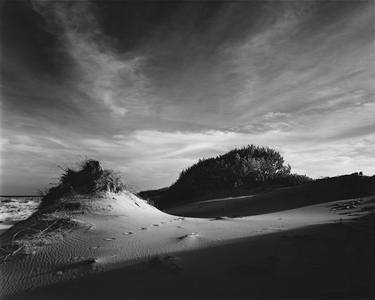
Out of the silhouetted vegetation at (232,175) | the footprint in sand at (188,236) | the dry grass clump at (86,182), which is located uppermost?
the silhouetted vegetation at (232,175)

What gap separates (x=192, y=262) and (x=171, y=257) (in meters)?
0.29

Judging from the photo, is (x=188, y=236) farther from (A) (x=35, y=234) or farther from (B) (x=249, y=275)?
(A) (x=35, y=234)

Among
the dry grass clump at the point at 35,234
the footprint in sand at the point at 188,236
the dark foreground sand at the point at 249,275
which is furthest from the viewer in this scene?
the footprint in sand at the point at 188,236

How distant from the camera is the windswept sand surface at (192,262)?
334 centimetres

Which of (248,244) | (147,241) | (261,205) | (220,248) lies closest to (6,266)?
(147,241)

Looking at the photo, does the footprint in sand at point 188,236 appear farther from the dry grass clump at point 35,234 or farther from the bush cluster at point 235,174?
the bush cluster at point 235,174

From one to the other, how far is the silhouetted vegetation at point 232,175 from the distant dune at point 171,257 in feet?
37.2

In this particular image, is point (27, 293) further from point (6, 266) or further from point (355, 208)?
point (355, 208)

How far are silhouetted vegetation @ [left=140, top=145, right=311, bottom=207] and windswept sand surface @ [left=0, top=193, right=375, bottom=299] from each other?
11.7 meters

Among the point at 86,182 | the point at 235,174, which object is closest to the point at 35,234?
the point at 86,182

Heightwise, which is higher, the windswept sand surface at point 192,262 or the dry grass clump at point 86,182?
the dry grass clump at point 86,182

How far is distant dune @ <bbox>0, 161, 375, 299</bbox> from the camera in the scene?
335 centimetres

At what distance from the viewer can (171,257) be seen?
13.2 feet

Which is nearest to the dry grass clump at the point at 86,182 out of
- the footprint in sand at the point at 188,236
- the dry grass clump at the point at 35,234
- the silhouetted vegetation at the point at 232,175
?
the dry grass clump at the point at 35,234
